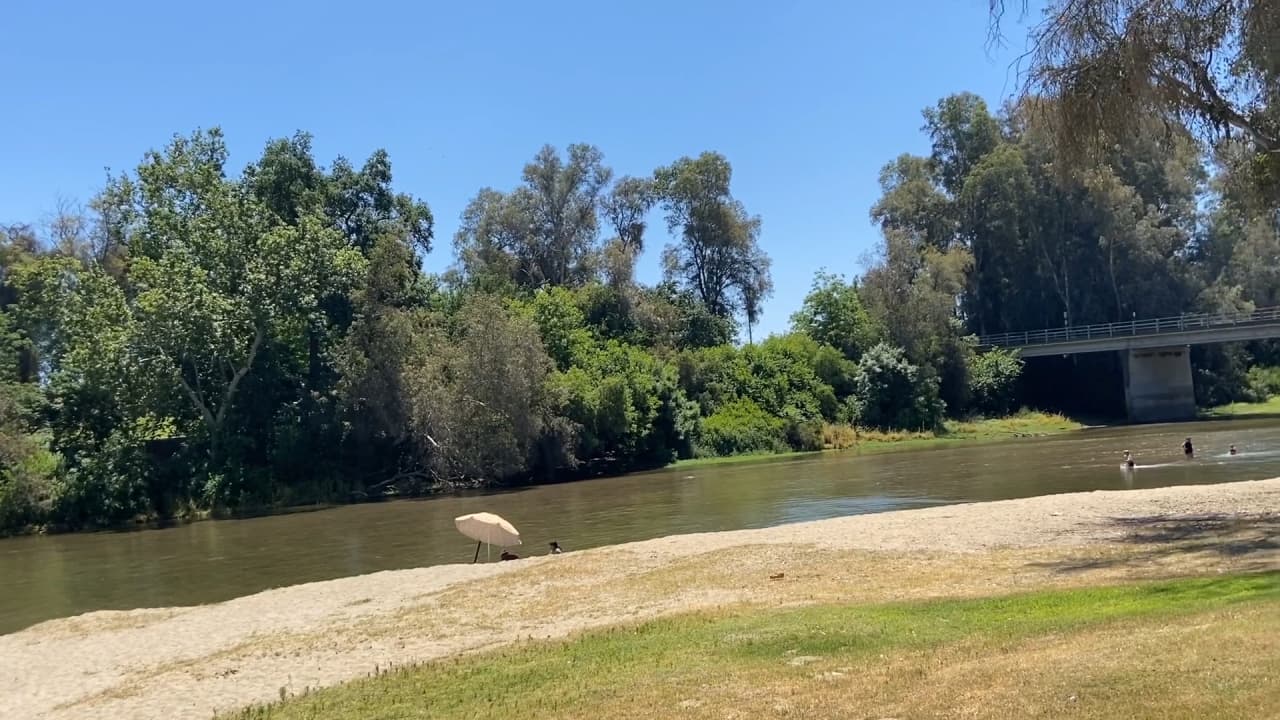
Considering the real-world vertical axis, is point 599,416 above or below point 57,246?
below

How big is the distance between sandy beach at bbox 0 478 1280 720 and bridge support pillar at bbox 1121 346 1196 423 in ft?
184

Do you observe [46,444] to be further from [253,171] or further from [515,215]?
[515,215]

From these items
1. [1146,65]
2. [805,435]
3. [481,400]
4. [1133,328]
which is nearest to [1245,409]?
[1133,328]

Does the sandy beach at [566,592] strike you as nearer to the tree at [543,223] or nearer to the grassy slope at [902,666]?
the grassy slope at [902,666]

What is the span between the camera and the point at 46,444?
171 ft

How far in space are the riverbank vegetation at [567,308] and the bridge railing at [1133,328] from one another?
145 inches

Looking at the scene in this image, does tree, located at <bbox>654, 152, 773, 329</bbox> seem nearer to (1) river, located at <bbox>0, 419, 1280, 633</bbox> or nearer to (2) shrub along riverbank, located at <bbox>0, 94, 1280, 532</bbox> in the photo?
(2) shrub along riverbank, located at <bbox>0, 94, 1280, 532</bbox>

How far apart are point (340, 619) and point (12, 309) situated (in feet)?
218

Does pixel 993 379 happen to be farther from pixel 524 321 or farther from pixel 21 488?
pixel 21 488

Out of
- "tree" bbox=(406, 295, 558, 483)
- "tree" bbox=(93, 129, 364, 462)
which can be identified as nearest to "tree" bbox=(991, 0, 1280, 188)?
"tree" bbox=(406, 295, 558, 483)

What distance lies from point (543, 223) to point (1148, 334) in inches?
1916

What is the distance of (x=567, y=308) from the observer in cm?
6762

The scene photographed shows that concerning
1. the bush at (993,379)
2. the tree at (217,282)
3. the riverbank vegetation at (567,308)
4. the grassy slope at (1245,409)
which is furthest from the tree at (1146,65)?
the grassy slope at (1245,409)

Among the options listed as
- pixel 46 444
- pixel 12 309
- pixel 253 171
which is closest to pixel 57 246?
pixel 12 309
